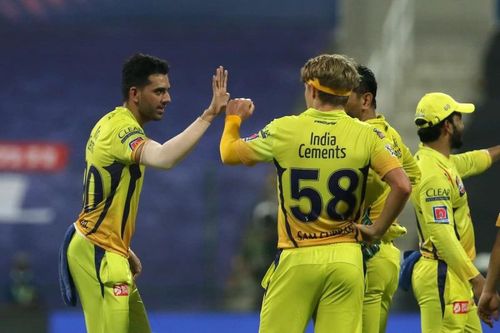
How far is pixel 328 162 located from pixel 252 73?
57.8 feet

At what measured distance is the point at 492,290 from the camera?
23.3 ft

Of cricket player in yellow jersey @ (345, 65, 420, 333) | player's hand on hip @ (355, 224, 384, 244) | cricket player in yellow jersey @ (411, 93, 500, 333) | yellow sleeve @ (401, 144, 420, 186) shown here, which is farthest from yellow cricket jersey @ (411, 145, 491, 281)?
player's hand on hip @ (355, 224, 384, 244)

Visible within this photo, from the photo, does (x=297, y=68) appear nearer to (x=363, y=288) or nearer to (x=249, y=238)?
(x=249, y=238)

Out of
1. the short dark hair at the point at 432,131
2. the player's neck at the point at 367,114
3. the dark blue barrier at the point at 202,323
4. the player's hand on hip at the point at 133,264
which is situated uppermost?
the player's neck at the point at 367,114

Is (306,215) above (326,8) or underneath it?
underneath

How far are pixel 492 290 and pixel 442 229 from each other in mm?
1348

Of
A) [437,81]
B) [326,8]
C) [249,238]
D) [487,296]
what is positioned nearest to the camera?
[487,296]

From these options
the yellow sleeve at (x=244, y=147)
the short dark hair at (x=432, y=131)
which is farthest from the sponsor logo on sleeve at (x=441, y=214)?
the yellow sleeve at (x=244, y=147)

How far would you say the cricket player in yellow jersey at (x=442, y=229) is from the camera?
27.7 feet

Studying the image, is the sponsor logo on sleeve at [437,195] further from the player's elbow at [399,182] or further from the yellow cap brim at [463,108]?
the player's elbow at [399,182]

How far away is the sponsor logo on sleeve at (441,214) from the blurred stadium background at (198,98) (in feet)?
26.5

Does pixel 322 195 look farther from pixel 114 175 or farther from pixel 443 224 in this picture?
pixel 443 224

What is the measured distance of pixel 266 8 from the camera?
80.5 ft

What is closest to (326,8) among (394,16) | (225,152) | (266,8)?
(266,8)
